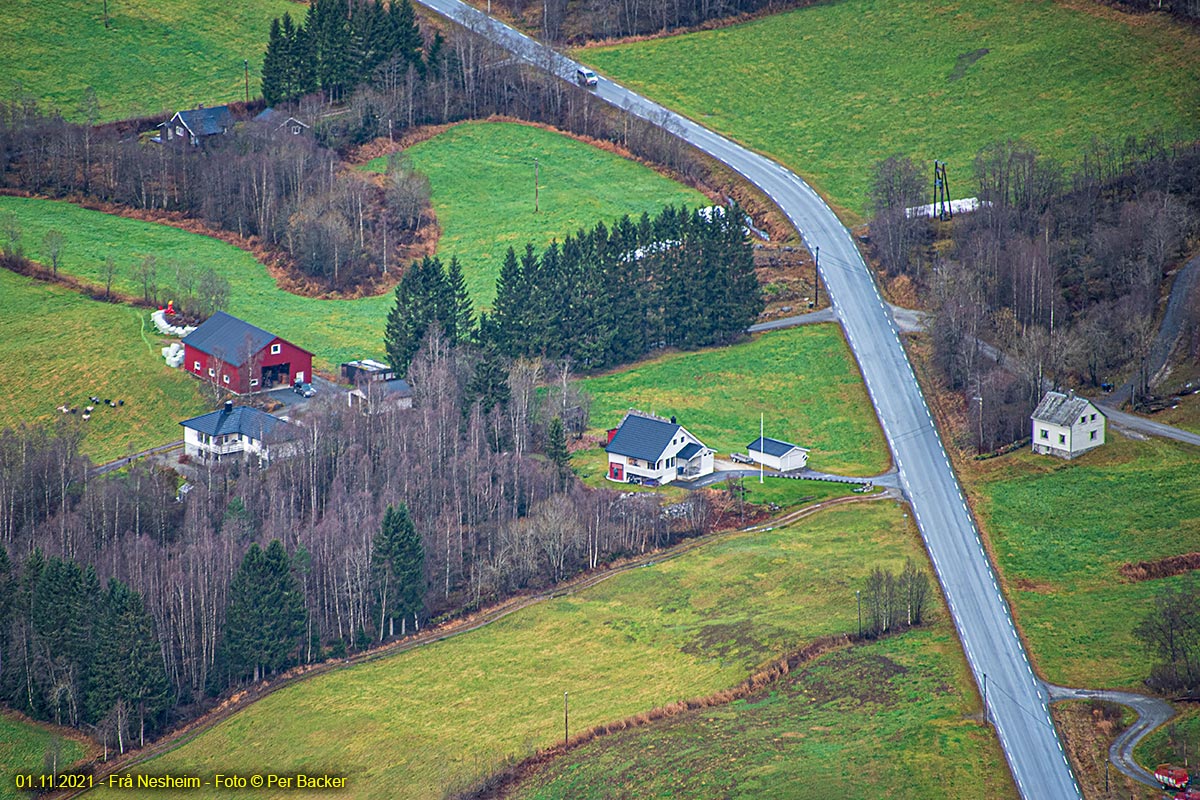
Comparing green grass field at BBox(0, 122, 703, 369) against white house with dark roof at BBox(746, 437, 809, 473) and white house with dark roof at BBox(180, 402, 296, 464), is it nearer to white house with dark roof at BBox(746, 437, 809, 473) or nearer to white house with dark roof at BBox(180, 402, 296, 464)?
white house with dark roof at BBox(180, 402, 296, 464)

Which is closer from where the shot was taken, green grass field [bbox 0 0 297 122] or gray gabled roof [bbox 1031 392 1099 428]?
gray gabled roof [bbox 1031 392 1099 428]

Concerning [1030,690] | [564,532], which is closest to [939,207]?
[564,532]

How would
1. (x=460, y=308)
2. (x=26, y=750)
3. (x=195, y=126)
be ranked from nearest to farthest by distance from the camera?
1. (x=26, y=750)
2. (x=460, y=308)
3. (x=195, y=126)

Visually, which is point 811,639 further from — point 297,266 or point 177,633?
point 297,266

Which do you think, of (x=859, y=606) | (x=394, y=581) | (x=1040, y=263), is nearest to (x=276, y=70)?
(x=1040, y=263)

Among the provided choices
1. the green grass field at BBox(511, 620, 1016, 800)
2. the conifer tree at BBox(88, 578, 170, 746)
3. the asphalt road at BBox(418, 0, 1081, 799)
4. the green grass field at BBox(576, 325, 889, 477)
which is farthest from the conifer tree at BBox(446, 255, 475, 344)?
the green grass field at BBox(511, 620, 1016, 800)

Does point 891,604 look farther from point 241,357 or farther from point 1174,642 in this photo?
point 241,357
